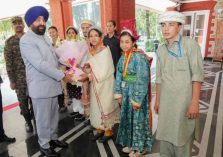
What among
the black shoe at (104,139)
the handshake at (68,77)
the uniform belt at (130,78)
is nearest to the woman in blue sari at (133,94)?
the uniform belt at (130,78)

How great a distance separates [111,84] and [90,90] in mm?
298

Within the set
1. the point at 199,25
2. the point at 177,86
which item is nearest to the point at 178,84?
the point at 177,86

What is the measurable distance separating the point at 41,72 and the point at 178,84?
50.9 inches

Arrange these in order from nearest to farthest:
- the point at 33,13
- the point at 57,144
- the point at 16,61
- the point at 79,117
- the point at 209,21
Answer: the point at 33,13
the point at 57,144
the point at 16,61
the point at 79,117
the point at 209,21

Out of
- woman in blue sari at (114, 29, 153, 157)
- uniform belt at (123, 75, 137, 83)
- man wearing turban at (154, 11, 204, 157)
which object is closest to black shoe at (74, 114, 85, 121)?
woman in blue sari at (114, 29, 153, 157)

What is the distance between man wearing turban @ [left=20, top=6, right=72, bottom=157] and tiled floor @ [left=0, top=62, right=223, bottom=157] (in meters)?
0.32

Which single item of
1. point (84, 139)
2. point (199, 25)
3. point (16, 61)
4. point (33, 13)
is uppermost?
point (199, 25)

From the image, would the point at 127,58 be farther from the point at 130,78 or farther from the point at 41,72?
the point at 41,72

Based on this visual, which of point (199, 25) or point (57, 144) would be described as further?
point (199, 25)

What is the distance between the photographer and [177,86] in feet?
5.08

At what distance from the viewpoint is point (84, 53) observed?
2.60 m

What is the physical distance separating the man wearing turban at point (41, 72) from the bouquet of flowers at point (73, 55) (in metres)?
0.20

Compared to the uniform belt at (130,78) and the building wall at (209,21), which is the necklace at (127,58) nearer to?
the uniform belt at (130,78)

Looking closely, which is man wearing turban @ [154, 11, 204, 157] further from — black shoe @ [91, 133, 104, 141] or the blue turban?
the blue turban
